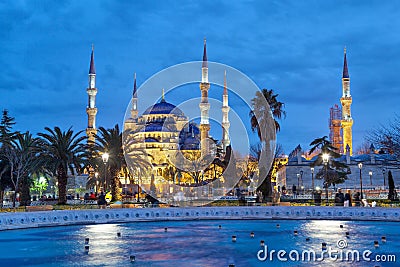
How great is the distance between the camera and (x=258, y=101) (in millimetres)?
30891

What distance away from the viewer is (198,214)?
21172 millimetres

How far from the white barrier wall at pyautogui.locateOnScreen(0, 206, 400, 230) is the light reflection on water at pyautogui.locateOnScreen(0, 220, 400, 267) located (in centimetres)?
89

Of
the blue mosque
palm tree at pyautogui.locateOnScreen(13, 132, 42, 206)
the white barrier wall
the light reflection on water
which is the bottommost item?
the light reflection on water

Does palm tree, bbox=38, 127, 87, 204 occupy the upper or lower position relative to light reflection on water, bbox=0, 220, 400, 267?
upper

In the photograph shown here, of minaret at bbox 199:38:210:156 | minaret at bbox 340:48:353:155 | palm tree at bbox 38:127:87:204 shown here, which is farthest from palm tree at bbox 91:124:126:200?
minaret at bbox 340:48:353:155

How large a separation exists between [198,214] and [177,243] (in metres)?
8.33

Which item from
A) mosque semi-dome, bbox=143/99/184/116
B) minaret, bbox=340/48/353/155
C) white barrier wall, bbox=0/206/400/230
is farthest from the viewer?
mosque semi-dome, bbox=143/99/184/116

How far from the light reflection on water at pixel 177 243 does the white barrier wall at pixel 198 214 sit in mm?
888

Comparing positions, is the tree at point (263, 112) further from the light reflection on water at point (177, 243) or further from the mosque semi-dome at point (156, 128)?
the mosque semi-dome at point (156, 128)

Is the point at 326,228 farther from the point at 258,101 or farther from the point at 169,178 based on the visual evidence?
the point at 169,178

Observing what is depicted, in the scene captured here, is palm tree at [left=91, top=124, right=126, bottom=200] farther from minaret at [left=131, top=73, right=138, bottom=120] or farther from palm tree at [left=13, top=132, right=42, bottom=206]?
minaret at [left=131, top=73, right=138, bottom=120]

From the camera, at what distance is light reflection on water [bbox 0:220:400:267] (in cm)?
1005

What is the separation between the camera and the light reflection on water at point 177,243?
1005 cm

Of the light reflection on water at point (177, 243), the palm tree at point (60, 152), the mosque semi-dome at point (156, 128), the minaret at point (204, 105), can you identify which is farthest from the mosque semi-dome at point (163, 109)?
the light reflection on water at point (177, 243)
